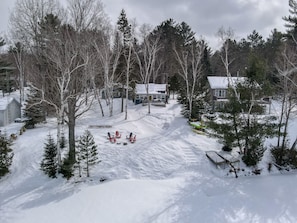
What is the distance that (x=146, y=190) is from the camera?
11273mm

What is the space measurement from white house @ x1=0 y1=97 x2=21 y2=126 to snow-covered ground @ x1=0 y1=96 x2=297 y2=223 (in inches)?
265

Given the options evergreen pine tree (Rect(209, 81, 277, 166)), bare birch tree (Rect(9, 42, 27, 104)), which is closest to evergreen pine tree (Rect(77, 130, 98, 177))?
evergreen pine tree (Rect(209, 81, 277, 166))

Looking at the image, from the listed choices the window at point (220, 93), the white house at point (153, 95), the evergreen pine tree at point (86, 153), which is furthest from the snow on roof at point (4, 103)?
the window at point (220, 93)

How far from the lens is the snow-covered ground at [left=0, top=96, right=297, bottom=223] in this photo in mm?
9438

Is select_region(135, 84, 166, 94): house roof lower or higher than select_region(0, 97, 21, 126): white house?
higher

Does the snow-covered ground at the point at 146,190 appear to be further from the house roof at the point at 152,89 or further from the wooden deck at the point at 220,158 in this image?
the house roof at the point at 152,89

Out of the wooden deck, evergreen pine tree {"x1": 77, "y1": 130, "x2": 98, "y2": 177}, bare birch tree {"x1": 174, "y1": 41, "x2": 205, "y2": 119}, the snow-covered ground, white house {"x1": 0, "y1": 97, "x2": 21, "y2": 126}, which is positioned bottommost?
the snow-covered ground

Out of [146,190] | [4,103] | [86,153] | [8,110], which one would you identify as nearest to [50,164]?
[86,153]

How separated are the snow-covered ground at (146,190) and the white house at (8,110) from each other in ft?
22.1

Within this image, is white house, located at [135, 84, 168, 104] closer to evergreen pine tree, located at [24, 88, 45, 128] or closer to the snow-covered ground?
evergreen pine tree, located at [24, 88, 45, 128]

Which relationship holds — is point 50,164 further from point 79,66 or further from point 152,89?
point 152,89

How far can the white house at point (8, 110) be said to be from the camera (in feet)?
73.2

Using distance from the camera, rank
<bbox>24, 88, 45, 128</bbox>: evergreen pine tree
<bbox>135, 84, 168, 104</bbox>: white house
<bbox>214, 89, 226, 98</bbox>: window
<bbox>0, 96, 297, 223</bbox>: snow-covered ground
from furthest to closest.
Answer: <bbox>135, 84, 168, 104</bbox>: white house → <bbox>214, 89, 226, 98</bbox>: window → <bbox>24, 88, 45, 128</bbox>: evergreen pine tree → <bbox>0, 96, 297, 223</bbox>: snow-covered ground

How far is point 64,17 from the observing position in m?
15.9
